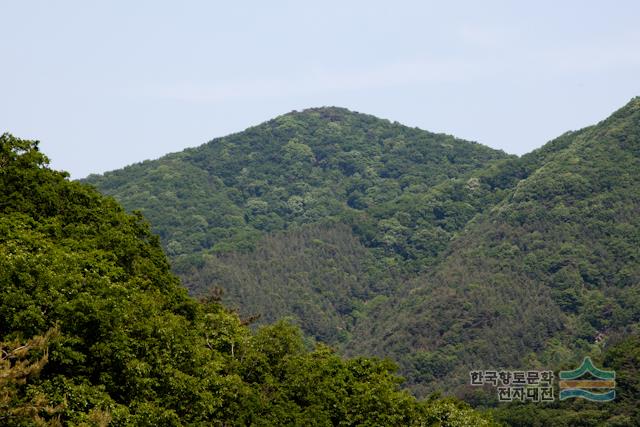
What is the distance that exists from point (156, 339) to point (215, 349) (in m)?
9.33

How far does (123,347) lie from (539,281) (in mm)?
109907

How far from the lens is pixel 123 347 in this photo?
31.1 meters

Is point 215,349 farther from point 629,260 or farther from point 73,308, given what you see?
point 629,260

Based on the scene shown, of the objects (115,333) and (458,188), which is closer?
(115,333)

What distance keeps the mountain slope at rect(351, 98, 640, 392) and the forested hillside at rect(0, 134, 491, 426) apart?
7178 centimetres

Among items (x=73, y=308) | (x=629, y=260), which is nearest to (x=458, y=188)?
(x=629, y=260)

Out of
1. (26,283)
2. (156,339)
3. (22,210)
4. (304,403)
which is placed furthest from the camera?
(304,403)

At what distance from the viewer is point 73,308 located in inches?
1172
